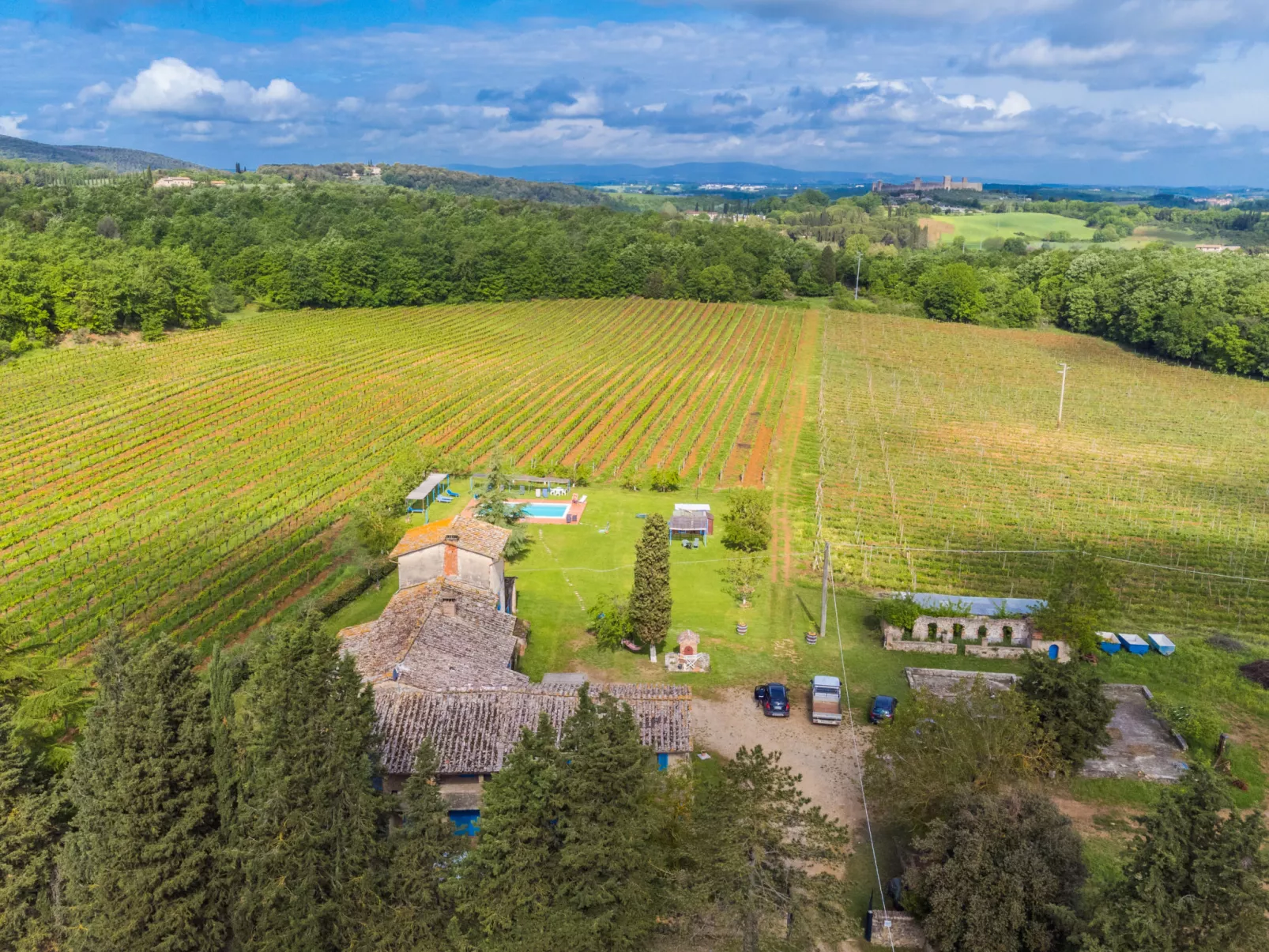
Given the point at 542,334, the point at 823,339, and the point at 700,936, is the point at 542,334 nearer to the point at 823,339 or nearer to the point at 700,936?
the point at 823,339

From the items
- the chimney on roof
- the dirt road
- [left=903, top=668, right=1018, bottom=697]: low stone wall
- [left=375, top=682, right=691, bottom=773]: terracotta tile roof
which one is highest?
the chimney on roof

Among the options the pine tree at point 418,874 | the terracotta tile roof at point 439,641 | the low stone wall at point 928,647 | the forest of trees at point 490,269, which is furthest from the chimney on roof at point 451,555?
the forest of trees at point 490,269

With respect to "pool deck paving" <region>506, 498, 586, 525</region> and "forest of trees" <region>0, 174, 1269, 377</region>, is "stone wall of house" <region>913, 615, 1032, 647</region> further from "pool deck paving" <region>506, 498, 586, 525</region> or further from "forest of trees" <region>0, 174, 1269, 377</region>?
"forest of trees" <region>0, 174, 1269, 377</region>

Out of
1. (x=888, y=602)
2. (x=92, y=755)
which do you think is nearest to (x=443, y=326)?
(x=888, y=602)

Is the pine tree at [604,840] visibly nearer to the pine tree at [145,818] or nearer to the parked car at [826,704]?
the pine tree at [145,818]

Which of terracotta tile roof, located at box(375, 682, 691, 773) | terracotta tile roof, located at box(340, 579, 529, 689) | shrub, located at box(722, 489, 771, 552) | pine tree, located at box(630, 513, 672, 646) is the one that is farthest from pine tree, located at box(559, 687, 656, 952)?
shrub, located at box(722, 489, 771, 552)

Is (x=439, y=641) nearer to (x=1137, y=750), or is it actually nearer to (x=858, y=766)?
(x=858, y=766)
